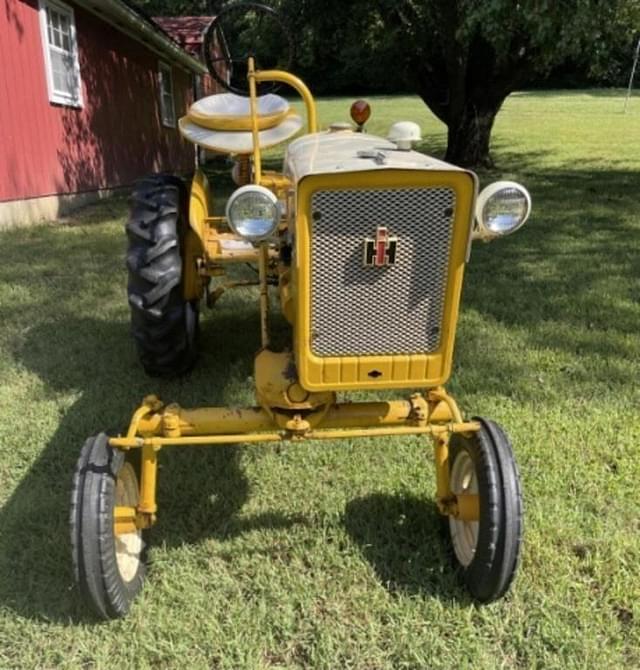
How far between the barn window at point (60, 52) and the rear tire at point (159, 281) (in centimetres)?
660

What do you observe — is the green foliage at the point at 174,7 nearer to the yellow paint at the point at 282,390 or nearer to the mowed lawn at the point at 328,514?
the mowed lawn at the point at 328,514

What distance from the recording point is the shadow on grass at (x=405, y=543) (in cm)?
246

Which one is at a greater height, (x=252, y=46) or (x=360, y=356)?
(x=252, y=46)

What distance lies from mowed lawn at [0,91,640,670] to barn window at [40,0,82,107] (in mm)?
5264

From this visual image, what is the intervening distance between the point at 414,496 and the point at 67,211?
8.07m

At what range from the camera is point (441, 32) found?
36.0 feet

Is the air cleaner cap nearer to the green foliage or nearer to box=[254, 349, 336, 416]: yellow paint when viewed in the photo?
box=[254, 349, 336, 416]: yellow paint

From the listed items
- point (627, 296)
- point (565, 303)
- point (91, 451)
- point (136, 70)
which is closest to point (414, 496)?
point (91, 451)

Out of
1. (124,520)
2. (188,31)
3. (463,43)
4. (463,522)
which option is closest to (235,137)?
(124,520)

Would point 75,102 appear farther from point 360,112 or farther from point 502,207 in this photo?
point 502,207

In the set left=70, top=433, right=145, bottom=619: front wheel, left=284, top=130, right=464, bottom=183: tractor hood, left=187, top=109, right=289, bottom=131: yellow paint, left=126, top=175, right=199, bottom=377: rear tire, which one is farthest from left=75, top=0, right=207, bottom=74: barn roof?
left=70, top=433, right=145, bottom=619: front wheel

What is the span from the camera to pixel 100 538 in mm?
2193

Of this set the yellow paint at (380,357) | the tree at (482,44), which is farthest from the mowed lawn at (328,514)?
the tree at (482,44)

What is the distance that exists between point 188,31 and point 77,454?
56.7 ft
